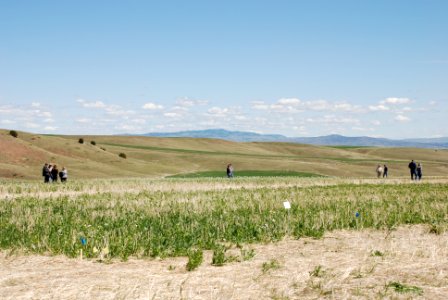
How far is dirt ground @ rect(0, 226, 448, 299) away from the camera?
895 centimetres

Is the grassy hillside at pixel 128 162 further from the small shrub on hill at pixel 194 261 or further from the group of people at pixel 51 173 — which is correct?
the small shrub on hill at pixel 194 261

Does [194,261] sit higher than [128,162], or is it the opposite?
[194,261]

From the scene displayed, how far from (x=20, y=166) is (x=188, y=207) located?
52.6m

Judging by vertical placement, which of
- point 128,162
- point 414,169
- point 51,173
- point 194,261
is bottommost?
point 128,162

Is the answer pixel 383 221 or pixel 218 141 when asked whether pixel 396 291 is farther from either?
Answer: pixel 218 141

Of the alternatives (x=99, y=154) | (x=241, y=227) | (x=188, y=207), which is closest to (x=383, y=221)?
(x=241, y=227)

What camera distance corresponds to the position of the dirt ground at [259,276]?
29.4ft

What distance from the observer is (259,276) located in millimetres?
10211

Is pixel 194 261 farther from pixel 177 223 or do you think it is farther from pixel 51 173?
pixel 51 173

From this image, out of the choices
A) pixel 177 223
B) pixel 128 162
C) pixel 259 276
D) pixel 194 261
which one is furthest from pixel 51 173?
pixel 128 162

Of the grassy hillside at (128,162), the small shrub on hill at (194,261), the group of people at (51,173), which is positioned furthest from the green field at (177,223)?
the grassy hillside at (128,162)

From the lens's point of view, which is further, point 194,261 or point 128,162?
point 128,162

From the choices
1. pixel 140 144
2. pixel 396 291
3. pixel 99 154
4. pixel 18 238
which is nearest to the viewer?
pixel 396 291

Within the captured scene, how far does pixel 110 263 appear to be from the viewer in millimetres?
11812
